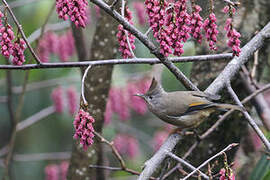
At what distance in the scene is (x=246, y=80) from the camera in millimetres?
3670

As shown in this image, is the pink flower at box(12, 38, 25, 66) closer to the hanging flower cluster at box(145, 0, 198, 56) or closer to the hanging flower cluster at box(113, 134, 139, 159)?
the hanging flower cluster at box(145, 0, 198, 56)

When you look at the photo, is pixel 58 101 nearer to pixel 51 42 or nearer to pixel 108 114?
pixel 108 114

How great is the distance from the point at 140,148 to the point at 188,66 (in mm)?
2333

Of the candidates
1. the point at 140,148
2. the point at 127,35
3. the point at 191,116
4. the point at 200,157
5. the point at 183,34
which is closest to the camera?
the point at 183,34

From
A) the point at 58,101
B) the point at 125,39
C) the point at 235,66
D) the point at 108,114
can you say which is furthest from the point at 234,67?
the point at 58,101

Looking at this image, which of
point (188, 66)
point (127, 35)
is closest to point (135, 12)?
point (188, 66)

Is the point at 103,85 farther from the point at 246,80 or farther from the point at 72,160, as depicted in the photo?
the point at 246,80

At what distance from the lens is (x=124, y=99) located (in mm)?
4895

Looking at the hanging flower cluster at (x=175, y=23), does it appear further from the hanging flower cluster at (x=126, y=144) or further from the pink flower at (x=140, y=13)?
the hanging flower cluster at (x=126, y=144)

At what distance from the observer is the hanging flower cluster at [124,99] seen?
4.83 meters

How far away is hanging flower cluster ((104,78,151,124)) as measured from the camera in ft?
15.8

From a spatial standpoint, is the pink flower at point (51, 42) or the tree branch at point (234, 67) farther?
the pink flower at point (51, 42)

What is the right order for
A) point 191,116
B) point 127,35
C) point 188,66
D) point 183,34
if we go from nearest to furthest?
point 183,34 < point 127,35 < point 191,116 < point 188,66

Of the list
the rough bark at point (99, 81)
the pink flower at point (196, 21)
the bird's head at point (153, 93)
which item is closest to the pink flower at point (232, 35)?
the pink flower at point (196, 21)
